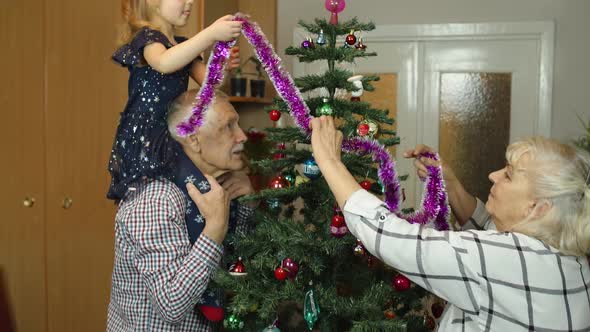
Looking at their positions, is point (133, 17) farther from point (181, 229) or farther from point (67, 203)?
point (67, 203)

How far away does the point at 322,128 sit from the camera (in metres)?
1.42

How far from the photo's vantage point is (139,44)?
5.31 ft

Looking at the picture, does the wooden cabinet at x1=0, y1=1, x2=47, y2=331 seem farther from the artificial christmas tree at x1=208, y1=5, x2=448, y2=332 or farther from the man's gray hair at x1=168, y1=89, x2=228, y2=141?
the artificial christmas tree at x1=208, y1=5, x2=448, y2=332

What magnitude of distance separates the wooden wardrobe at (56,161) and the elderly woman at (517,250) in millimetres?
1955

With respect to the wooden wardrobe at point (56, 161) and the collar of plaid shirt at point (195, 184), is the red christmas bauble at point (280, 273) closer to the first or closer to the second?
the collar of plaid shirt at point (195, 184)

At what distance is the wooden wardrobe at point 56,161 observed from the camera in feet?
9.80

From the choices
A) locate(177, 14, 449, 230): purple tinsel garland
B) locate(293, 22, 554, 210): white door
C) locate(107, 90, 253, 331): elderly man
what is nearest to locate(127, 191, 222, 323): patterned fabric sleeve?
locate(107, 90, 253, 331): elderly man

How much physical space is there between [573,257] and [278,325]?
29.3 inches

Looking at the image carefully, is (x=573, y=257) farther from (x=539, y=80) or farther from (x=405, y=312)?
(x=539, y=80)

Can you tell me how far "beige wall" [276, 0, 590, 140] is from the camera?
3742 mm

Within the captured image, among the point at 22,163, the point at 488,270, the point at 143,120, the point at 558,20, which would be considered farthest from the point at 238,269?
the point at 558,20

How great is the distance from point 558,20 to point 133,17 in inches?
114

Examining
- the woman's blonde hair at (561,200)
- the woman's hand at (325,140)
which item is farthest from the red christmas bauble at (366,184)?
the woman's blonde hair at (561,200)

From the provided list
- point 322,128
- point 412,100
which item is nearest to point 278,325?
point 322,128
